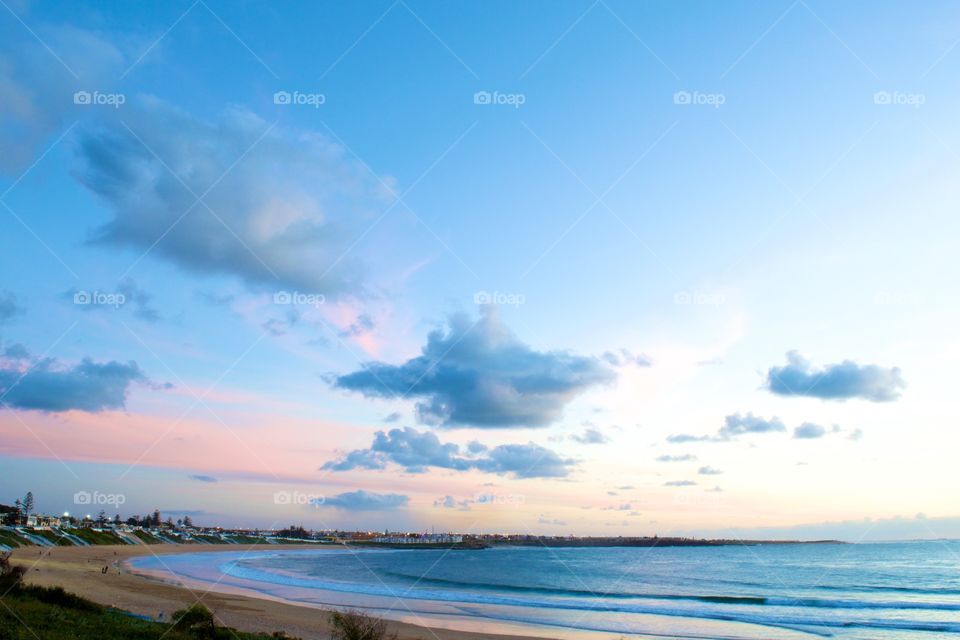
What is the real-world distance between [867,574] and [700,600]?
43.8 meters

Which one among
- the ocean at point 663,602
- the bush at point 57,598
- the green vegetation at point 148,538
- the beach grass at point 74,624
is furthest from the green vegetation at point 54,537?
the beach grass at point 74,624

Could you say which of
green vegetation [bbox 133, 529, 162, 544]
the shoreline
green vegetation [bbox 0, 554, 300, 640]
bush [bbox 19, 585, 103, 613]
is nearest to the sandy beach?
the shoreline

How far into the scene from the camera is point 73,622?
19688 mm

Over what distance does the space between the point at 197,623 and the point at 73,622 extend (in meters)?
3.76

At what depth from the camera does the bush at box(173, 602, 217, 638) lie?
20344 mm

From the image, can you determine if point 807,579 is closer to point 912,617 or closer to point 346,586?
point 912,617

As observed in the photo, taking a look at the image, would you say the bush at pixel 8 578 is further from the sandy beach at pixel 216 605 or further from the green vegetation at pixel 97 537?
the green vegetation at pixel 97 537

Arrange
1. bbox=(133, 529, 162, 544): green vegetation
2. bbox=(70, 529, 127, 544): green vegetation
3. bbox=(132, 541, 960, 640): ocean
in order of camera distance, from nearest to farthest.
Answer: bbox=(132, 541, 960, 640): ocean
bbox=(70, 529, 127, 544): green vegetation
bbox=(133, 529, 162, 544): green vegetation

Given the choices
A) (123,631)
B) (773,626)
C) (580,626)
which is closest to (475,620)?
(580,626)

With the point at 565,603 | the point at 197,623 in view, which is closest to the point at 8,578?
the point at 197,623

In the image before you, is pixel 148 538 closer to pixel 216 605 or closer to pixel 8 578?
pixel 216 605

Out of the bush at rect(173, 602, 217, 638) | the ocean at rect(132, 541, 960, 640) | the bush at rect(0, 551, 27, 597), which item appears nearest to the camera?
the bush at rect(173, 602, 217, 638)

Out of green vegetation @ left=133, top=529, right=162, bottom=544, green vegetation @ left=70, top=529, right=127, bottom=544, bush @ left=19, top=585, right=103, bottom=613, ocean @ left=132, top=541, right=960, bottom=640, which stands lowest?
green vegetation @ left=133, top=529, right=162, bottom=544

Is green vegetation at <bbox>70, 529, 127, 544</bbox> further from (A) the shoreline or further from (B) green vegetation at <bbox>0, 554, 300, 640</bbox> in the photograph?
(B) green vegetation at <bbox>0, 554, 300, 640</bbox>
